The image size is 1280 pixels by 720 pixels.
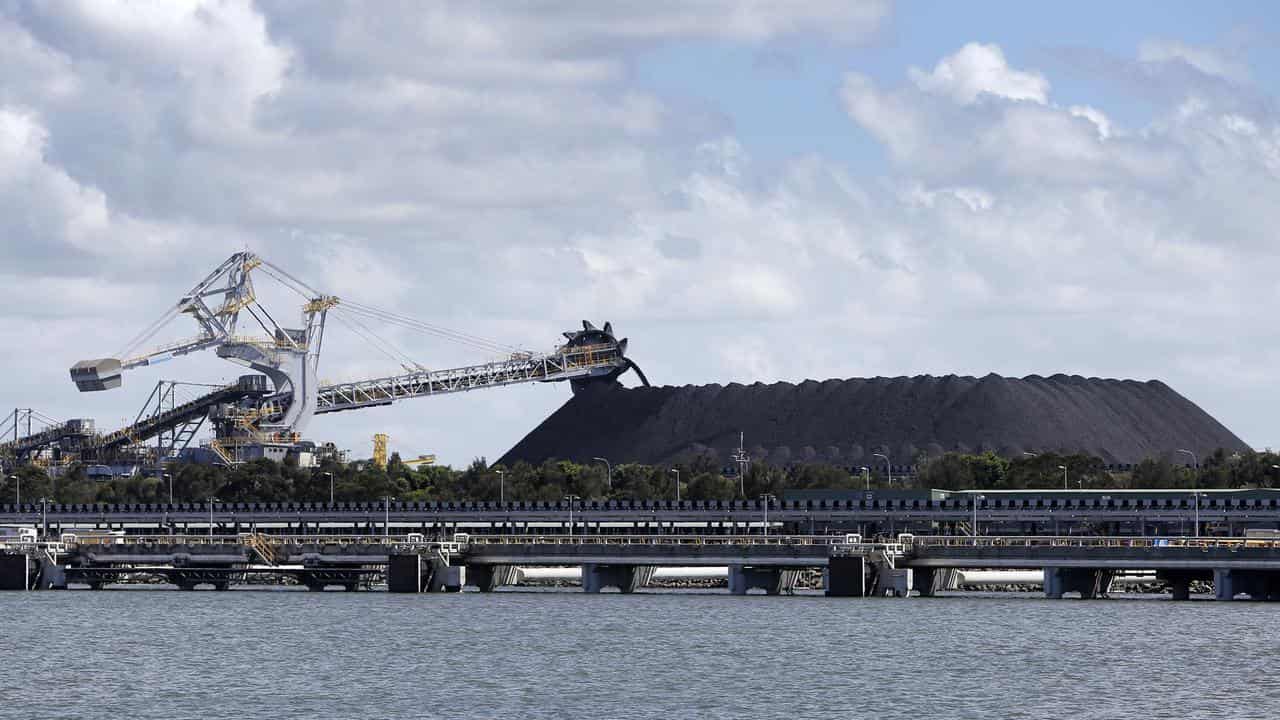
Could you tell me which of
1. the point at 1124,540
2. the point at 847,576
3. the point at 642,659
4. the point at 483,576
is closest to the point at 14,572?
the point at 483,576

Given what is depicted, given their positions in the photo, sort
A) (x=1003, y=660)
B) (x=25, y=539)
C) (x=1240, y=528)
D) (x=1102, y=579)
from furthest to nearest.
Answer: (x=1240, y=528), (x=25, y=539), (x=1102, y=579), (x=1003, y=660)

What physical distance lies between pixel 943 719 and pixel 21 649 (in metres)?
43.0

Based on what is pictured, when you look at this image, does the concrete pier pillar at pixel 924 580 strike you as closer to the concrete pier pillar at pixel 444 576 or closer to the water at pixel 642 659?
the water at pixel 642 659

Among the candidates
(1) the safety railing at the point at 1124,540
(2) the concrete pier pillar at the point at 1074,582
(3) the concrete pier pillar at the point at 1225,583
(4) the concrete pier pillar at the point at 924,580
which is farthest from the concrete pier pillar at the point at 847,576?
(3) the concrete pier pillar at the point at 1225,583

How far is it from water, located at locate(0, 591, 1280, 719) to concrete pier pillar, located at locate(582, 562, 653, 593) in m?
10.4

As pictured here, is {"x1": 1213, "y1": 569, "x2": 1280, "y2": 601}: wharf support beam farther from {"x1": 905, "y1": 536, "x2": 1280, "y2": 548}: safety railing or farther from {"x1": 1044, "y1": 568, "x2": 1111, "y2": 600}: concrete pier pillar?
{"x1": 1044, "y1": 568, "x2": 1111, "y2": 600}: concrete pier pillar

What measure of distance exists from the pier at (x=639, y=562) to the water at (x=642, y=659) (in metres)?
2.80

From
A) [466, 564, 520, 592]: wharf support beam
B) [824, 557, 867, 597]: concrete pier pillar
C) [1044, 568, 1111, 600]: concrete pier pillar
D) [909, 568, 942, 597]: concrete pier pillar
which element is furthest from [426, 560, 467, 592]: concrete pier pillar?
[1044, 568, 1111, 600]: concrete pier pillar

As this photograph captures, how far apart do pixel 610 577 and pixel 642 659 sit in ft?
160

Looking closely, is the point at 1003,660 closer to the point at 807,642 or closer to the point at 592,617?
the point at 807,642

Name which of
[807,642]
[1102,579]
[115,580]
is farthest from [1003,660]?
[115,580]

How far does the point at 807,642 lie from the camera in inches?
3671

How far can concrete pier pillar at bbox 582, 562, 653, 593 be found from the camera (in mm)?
133500

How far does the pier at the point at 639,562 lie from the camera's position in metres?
120
